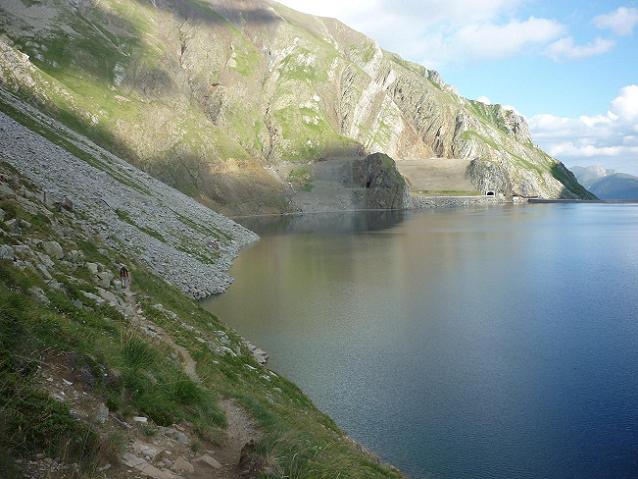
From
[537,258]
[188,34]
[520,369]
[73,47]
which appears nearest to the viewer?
[520,369]

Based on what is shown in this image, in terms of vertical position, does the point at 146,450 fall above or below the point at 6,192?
below

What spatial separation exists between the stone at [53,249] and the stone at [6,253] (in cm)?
325

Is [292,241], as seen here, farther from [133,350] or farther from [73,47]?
[73,47]

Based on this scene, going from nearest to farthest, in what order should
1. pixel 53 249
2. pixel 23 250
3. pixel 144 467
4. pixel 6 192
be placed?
pixel 144 467
pixel 23 250
pixel 53 249
pixel 6 192

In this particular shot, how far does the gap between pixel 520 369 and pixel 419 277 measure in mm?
25651

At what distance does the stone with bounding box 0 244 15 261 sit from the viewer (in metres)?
12.5

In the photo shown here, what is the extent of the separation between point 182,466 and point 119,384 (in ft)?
7.83

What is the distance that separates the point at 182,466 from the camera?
8.18 m

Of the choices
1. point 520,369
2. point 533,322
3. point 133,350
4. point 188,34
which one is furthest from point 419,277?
point 188,34

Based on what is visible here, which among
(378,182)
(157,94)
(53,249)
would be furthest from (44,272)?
(378,182)

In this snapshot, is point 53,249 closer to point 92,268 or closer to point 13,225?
point 13,225

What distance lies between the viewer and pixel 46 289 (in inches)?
496

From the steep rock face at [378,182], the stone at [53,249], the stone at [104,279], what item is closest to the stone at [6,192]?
the stone at [53,249]

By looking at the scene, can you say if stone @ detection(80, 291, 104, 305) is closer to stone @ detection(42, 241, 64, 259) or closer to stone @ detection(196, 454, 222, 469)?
stone @ detection(42, 241, 64, 259)
